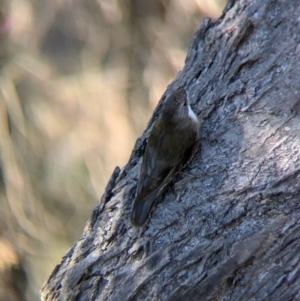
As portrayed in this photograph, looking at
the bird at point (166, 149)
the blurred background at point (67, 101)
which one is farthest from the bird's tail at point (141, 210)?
the blurred background at point (67, 101)

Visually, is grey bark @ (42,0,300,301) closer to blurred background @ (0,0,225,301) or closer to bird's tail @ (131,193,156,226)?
bird's tail @ (131,193,156,226)

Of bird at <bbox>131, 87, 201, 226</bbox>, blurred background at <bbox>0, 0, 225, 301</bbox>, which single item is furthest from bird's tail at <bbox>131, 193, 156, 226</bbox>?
blurred background at <bbox>0, 0, 225, 301</bbox>

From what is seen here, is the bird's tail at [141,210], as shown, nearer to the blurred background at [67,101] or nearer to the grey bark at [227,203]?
the grey bark at [227,203]

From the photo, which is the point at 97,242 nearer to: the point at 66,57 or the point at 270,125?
the point at 270,125

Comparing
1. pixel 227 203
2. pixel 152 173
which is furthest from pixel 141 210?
pixel 227 203

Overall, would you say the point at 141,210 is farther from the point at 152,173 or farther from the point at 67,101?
the point at 67,101

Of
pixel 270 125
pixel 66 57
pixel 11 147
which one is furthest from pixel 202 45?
pixel 11 147
